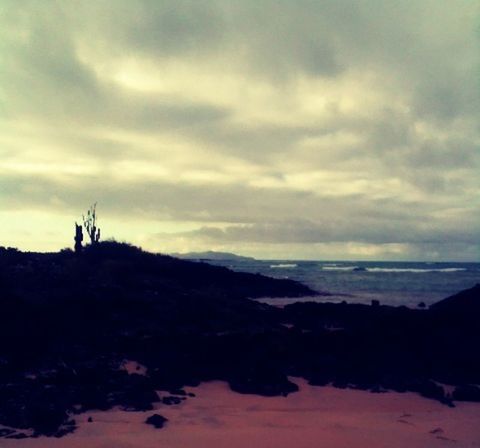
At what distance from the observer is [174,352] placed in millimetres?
12805

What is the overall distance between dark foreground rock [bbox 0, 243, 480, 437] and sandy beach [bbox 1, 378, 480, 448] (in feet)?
1.38

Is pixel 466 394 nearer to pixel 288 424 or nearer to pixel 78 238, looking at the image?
pixel 288 424

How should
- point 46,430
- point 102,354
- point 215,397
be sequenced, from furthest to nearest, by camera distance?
1. point 102,354
2. point 215,397
3. point 46,430

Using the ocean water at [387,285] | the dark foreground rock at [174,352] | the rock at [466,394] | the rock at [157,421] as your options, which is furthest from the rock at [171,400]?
the ocean water at [387,285]

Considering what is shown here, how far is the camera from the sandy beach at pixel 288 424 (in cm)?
754

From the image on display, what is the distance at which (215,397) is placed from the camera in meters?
10.3

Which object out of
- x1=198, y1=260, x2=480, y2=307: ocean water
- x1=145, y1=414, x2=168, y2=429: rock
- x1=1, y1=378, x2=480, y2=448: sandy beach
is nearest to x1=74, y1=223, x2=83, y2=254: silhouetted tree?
x1=198, y1=260, x2=480, y2=307: ocean water

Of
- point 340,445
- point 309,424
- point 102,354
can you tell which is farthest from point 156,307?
point 340,445

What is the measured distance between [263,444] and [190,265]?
3229 cm

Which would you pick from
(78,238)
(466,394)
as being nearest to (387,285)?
(78,238)

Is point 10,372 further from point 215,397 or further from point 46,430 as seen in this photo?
point 215,397

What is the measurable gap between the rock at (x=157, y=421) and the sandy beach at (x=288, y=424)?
0.10 m

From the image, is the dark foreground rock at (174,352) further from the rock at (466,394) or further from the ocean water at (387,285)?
the ocean water at (387,285)

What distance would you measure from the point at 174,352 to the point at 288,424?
4905mm
